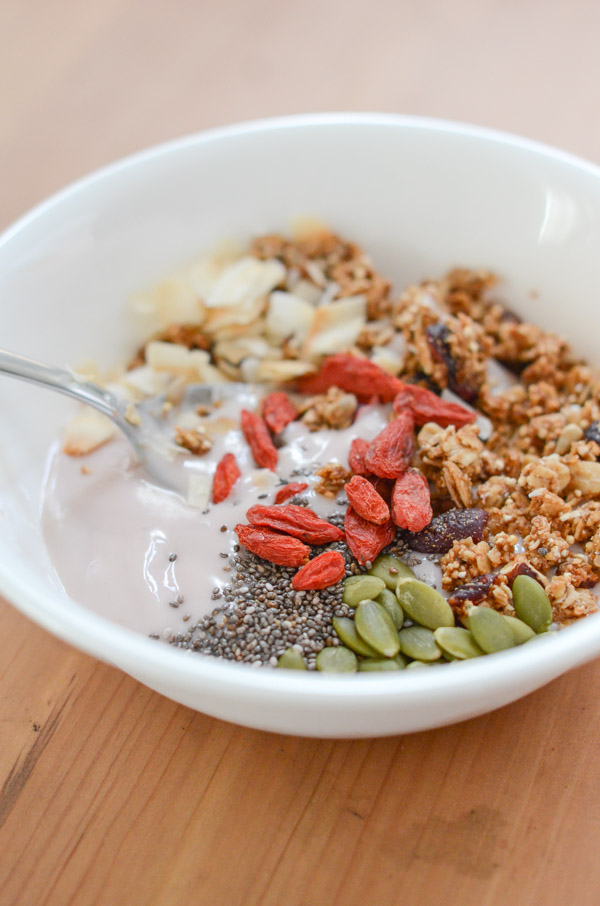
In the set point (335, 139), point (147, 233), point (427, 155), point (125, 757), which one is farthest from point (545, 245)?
point (125, 757)

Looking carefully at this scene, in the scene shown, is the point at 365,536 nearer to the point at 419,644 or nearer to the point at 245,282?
the point at 419,644

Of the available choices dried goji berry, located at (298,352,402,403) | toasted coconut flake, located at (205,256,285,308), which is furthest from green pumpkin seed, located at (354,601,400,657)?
toasted coconut flake, located at (205,256,285,308)

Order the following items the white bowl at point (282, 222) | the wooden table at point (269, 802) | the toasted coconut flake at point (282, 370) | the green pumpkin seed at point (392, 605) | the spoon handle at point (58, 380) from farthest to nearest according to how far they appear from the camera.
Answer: the toasted coconut flake at point (282, 370), the white bowl at point (282, 222), the spoon handle at point (58, 380), the green pumpkin seed at point (392, 605), the wooden table at point (269, 802)

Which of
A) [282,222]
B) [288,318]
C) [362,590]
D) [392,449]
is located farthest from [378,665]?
[282,222]

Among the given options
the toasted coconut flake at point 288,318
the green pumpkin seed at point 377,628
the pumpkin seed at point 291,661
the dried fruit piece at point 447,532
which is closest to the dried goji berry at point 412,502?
the dried fruit piece at point 447,532

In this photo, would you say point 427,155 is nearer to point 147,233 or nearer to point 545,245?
point 545,245

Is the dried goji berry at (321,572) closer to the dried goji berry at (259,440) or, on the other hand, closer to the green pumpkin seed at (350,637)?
the green pumpkin seed at (350,637)
